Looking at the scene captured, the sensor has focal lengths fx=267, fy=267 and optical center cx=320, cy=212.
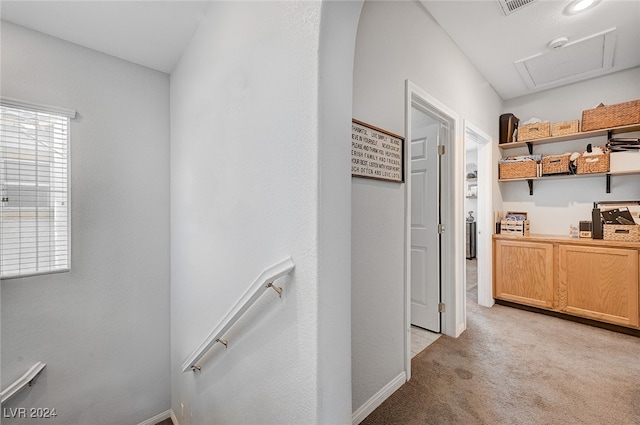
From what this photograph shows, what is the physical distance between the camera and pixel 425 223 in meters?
2.70

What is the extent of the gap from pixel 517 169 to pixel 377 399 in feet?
10.5

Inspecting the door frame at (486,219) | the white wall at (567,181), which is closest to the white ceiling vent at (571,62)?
the white wall at (567,181)

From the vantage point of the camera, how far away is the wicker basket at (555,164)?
3020mm

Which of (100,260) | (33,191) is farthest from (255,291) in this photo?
(33,191)

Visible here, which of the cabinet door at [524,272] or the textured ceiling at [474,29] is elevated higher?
the textured ceiling at [474,29]

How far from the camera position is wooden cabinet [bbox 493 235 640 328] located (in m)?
2.57

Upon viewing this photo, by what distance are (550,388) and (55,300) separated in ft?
11.5

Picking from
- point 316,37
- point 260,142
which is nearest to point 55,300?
point 260,142

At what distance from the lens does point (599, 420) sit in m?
1.58

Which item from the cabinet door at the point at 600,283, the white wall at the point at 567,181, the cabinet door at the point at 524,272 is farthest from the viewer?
the cabinet door at the point at 524,272

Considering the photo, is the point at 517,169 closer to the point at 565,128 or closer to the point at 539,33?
the point at 565,128

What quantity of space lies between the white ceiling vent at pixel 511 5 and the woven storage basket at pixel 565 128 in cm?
172

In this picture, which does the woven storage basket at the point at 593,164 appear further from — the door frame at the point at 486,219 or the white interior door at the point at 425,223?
the white interior door at the point at 425,223

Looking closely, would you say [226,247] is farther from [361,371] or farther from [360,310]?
[361,371]
